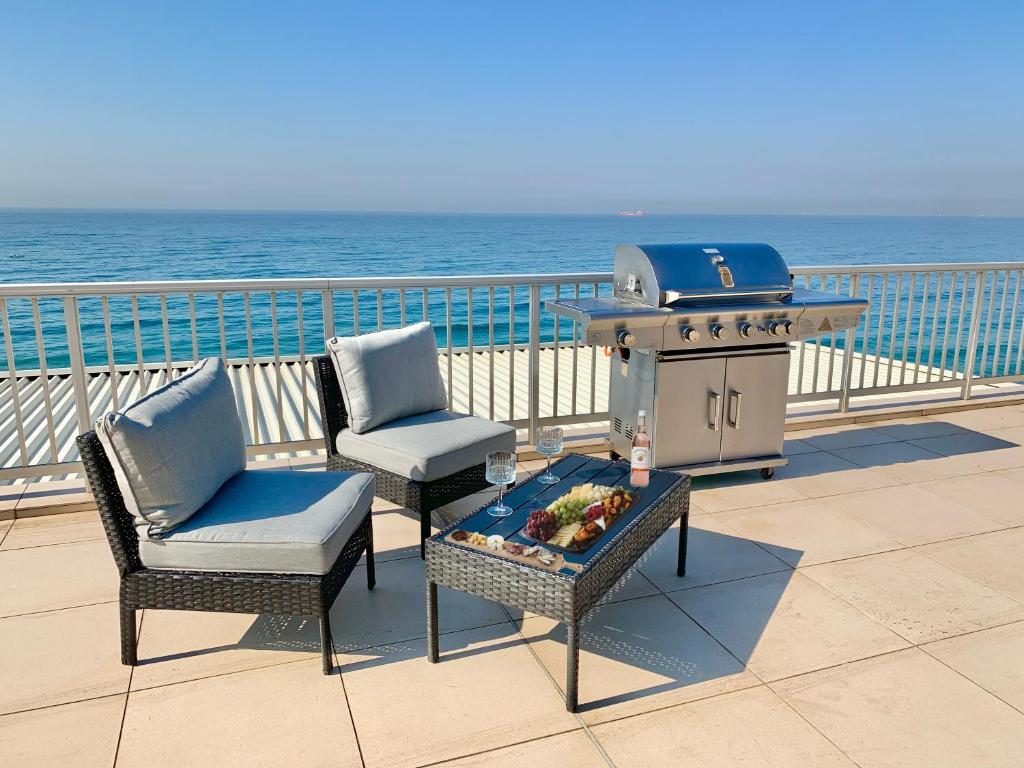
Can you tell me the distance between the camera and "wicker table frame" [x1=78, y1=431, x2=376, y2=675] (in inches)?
83.3

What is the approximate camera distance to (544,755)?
1802 mm

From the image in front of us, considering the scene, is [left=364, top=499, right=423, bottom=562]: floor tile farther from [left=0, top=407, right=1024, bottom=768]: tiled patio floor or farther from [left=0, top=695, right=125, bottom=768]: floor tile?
[left=0, top=695, right=125, bottom=768]: floor tile

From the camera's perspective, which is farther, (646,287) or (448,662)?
(646,287)

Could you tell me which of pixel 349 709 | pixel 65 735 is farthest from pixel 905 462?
pixel 65 735

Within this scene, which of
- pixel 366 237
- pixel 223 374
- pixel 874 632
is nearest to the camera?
pixel 874 632

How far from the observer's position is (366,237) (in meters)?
49.2

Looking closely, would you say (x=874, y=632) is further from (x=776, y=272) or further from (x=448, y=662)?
(x=776, y=272)

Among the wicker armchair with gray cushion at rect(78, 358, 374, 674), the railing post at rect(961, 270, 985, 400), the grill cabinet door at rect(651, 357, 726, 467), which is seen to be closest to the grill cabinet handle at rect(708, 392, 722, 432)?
the grill cabinet door at rect(651, 357, 726, 467)

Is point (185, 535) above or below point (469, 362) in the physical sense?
below

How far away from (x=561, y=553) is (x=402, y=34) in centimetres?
3876

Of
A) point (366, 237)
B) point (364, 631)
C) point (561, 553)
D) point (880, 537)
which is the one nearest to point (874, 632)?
point (880, 537)

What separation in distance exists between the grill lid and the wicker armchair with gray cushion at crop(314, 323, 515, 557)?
103cm

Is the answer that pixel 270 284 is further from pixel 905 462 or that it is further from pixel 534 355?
pixel 905 462

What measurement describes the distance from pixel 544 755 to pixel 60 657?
158 cm
